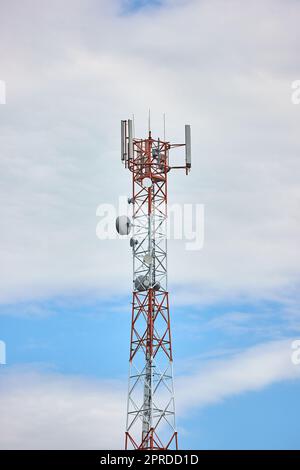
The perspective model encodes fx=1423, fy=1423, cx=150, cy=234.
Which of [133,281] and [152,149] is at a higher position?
[152,149]

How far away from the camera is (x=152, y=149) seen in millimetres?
121062

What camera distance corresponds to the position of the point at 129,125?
120562mm
